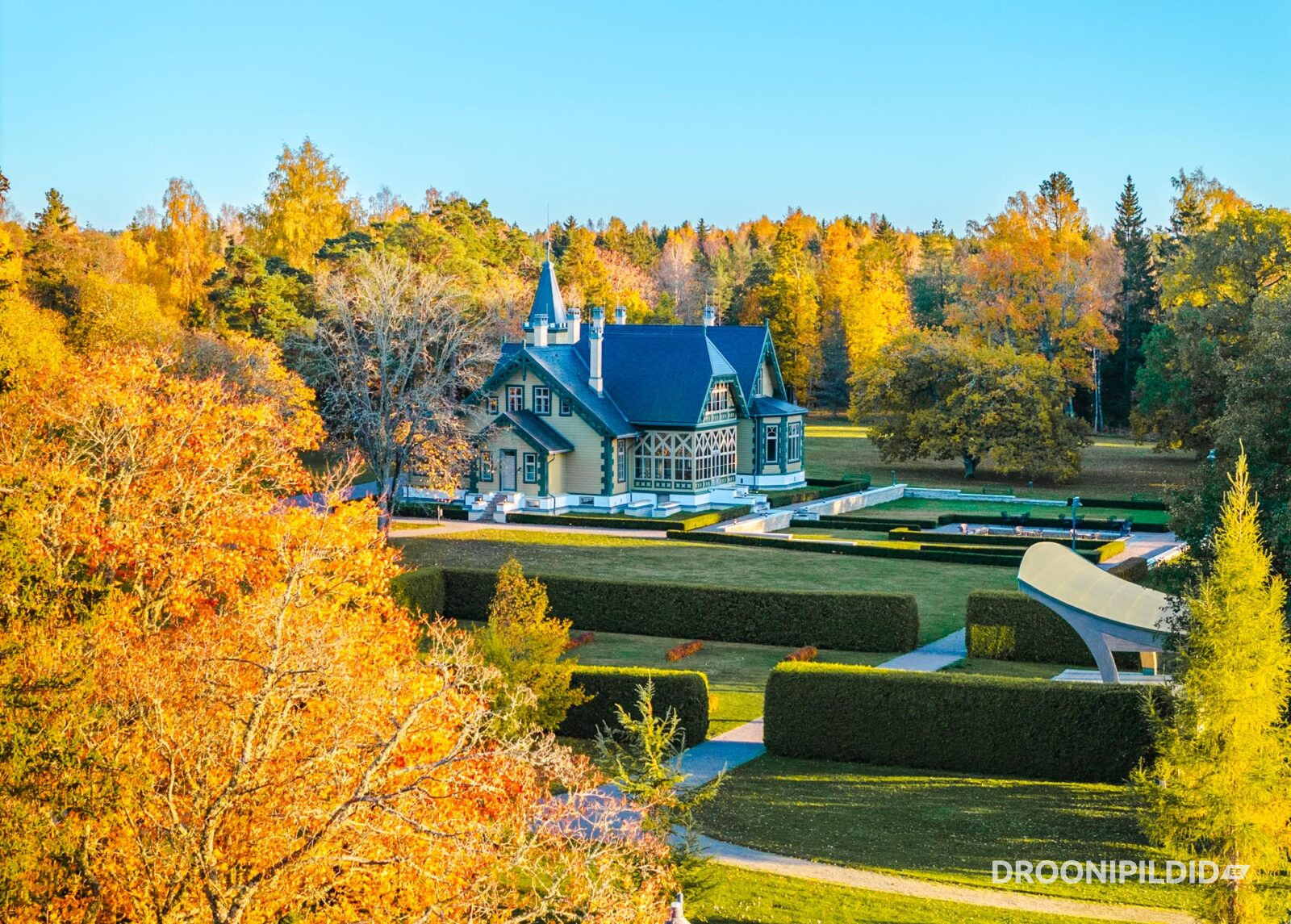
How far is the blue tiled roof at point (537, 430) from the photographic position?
47.3 metres

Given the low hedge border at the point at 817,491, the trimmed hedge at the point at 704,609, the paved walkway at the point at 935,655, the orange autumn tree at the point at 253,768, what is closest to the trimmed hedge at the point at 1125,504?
the low hedge border at the point at 817,491

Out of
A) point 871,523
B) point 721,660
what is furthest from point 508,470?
point 721,660

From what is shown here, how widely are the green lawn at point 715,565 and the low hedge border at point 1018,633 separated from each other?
8.14 ft

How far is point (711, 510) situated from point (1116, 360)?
3904cm

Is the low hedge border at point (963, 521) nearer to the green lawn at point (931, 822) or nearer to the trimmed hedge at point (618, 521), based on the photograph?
the trimmed hedge at point (618, 521)

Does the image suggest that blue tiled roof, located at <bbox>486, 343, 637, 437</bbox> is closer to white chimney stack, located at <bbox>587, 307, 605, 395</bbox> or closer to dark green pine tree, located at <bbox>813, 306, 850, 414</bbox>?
white chimney stack, located at <bbox>587, 307, 605, 395</bbox>

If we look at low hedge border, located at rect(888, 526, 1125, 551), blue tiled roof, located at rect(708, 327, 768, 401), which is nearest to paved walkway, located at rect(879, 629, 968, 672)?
low hedge border, located at rect(888, 526, 1125, 551)

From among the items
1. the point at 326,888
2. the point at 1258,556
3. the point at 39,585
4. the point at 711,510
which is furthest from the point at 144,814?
the point at 711,510

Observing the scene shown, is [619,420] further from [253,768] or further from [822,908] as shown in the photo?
[253,768]

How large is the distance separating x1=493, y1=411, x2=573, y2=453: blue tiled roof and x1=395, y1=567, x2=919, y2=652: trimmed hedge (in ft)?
46.0

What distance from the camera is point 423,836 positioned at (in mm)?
12078

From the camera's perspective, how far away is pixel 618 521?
44.5 metres

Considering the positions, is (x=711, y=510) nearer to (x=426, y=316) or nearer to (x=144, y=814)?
A: (x=426, y=316)

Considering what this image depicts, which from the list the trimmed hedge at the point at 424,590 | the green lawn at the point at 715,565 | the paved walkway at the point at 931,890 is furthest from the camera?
the green lawn at the point at 715,565
